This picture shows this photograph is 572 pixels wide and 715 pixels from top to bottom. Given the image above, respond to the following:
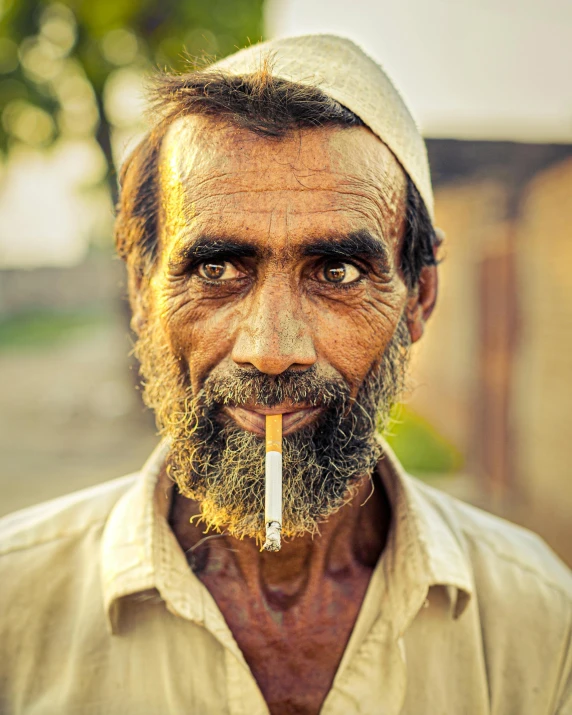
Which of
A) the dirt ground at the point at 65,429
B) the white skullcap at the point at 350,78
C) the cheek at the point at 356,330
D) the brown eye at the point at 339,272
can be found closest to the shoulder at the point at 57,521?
the cheek at the point at 356,330

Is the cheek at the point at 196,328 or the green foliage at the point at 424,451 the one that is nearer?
the cheek at the point at 196,328

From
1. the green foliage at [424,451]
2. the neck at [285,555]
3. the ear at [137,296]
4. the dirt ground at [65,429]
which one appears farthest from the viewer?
the green foliage at [424,451]

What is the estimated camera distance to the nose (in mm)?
1622

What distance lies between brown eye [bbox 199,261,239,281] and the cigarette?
15.5 inches

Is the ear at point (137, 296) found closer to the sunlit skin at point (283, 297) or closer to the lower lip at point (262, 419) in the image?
the sunlit skin at point (283, 297)

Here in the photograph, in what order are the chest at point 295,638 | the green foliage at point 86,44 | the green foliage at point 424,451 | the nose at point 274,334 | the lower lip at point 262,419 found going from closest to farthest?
1. the nose at point 274,334
2. the lower lip at point 262,419
3. the chest at point 295,638
4. the green foliage at point 424,451
5. the green foliage at point 86,44

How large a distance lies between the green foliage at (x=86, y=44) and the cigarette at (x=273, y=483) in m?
8.95

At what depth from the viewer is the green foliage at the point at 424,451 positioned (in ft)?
28.6

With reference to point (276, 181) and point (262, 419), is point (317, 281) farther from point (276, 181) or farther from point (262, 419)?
point (262, 419)

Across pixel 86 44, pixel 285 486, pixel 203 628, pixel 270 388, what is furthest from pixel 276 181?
pixel 86 44

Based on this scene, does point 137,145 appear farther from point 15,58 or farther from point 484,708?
point 15,58

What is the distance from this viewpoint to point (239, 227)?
1667 mm

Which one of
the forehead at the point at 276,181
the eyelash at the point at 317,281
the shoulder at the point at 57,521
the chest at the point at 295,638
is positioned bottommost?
the chest at the point at 295,638

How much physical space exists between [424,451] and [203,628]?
7.58m
